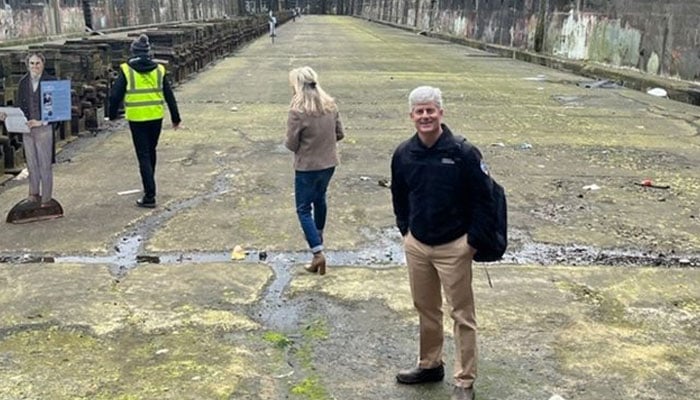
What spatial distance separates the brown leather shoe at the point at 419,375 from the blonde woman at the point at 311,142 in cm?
173

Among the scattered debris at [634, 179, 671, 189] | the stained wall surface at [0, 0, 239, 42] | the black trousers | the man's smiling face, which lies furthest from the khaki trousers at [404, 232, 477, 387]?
the stained wall surface at [0, 0, 239, 42]

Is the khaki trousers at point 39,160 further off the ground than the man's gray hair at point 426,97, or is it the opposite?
the man's gray hair at point 426,97

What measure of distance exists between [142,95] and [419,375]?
4.48 meters

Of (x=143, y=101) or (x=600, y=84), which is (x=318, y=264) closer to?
(x=143, y=101)

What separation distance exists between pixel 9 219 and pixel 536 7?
22988mm

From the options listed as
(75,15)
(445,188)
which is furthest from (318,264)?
(75,15)

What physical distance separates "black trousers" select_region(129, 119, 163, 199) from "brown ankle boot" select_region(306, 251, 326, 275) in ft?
7.96

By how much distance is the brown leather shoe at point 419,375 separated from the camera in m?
3.95

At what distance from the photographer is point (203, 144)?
1045cm

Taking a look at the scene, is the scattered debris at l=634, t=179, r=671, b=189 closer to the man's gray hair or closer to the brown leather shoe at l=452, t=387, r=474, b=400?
the brown leather shoe at l=452, t=387, r=474, b=400

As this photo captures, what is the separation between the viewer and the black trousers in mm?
7270

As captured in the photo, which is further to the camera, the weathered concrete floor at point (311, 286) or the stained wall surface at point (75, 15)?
the stained wall surface at point (75, 15)

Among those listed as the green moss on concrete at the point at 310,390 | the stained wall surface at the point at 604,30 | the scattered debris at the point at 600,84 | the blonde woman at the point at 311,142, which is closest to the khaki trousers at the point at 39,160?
the blonde woman at the point at 311,142

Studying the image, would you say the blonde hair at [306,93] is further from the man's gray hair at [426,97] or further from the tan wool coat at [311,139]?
the man's gray hair at [426,97]
